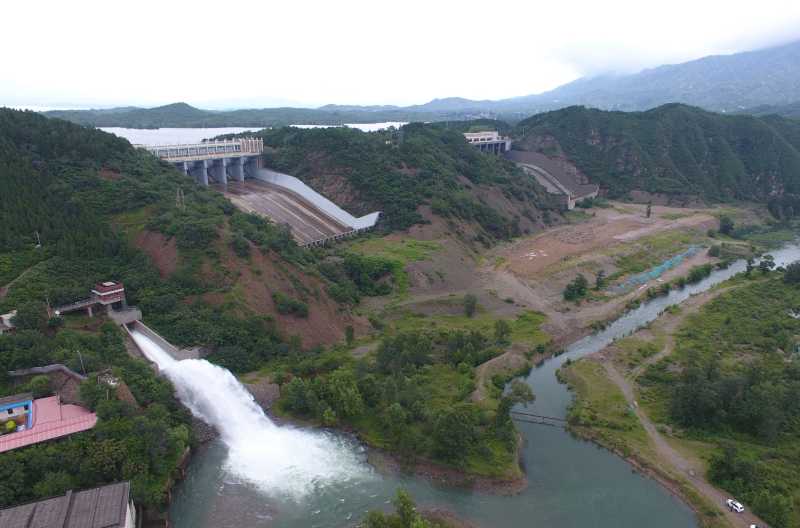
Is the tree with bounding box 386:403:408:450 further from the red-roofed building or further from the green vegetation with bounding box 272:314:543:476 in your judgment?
the red-roofed building

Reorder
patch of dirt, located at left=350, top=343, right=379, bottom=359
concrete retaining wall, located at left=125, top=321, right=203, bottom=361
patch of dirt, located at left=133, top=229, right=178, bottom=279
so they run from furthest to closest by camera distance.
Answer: patch of dirt, located at left=133, top=229, right=178, bottom=279 < patch of dirt, located at left=350, top=343, right=379, bottom=359 < concrete retaining wall, located at left=125, top=321, right=203, bottom=361

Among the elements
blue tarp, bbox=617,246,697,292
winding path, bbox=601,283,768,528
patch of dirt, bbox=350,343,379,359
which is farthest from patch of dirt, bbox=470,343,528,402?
blue tarp, bbox=617,246,697,292

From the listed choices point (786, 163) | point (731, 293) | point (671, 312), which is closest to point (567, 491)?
point (671, 312)

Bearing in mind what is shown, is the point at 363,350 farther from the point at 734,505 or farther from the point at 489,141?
the point at 489,141

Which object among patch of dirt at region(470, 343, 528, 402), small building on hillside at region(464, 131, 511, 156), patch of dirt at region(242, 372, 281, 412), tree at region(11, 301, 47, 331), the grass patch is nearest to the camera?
tree at region(11, 301, 47, 331)

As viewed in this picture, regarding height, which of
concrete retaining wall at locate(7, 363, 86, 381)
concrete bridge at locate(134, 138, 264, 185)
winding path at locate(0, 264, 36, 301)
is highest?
concrete bridge at locate(134, 138, 264, 185)

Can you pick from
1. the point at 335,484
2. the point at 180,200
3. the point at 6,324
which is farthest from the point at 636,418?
the point at 180,200

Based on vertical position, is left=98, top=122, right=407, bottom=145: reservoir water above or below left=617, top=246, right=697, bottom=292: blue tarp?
above

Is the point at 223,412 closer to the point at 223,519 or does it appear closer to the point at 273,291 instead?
the point at 223,519
